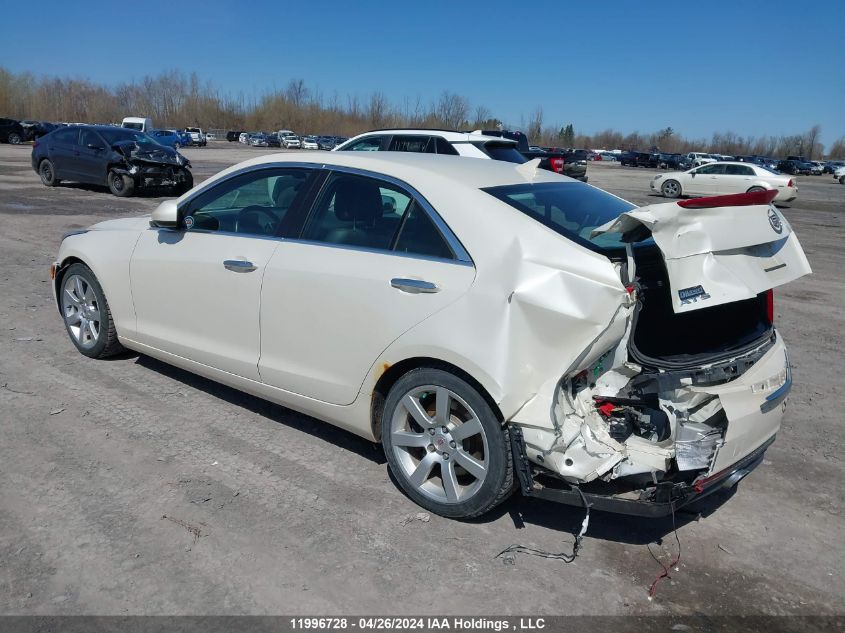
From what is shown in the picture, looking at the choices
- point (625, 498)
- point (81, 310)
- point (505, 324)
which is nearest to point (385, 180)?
point (505, 324)

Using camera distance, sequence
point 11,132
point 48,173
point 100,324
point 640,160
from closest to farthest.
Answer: point 100,324
point 48,173
point 11,132
point 640,160

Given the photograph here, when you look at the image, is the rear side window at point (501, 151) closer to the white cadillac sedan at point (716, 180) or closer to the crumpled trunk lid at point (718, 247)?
the crumpled trunk lid at point (718, 247)

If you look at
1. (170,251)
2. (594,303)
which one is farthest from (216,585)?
(170,251)

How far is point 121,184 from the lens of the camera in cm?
1645

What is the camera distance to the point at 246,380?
13.4 ft

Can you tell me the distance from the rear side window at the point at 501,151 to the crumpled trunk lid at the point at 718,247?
8837mm

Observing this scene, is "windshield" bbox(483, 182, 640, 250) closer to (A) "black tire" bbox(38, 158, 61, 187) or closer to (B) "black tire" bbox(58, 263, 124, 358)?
(B) "black tire" bbox(58, 263, 124, 358)

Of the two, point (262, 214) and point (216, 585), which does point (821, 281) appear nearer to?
point (262, 214)

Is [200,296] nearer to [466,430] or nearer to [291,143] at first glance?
[466,430]

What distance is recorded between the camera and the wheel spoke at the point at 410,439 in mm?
3352

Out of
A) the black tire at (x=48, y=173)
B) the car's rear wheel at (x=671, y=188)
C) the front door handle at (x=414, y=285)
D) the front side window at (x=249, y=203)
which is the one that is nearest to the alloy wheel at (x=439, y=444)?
the front door handle at (x=414, y=285)

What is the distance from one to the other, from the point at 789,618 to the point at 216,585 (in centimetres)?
236

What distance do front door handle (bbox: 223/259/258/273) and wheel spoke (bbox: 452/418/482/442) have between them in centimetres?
155

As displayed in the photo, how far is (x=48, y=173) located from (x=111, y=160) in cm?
283
